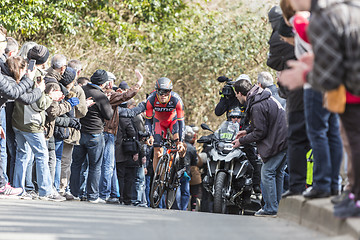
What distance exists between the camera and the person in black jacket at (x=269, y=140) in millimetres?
9828

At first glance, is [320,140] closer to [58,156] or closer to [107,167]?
[58,156]

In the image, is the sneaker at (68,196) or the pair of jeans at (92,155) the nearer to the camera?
the sneaker at (68,196)

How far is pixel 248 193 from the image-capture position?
12648 millimetres

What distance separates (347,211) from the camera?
5316 millimetres

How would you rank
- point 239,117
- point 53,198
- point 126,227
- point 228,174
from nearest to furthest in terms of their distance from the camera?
point 126,227 → point 53,198 → point 228,174 → point 239,117

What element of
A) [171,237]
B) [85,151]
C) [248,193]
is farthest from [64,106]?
[171,237]

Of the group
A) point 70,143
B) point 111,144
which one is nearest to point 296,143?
point 70,143

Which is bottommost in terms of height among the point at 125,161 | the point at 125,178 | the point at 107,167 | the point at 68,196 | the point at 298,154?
the point at 68,196

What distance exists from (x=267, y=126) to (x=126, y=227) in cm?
406

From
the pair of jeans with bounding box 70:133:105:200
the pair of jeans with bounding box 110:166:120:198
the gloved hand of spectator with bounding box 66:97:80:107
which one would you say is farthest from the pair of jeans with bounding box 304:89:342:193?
the pair of jeans with bounding box 110:166:120:198

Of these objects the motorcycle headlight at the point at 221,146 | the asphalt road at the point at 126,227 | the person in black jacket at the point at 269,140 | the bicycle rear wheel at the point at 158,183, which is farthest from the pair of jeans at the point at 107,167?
the asphalt road at the point at 126,227

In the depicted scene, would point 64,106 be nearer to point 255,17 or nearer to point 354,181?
point 354,181

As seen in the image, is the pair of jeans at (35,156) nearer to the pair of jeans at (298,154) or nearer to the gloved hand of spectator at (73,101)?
the gloved hand of spectator at (73,101)

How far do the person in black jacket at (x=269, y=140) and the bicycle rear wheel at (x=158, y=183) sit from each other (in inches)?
94.2
